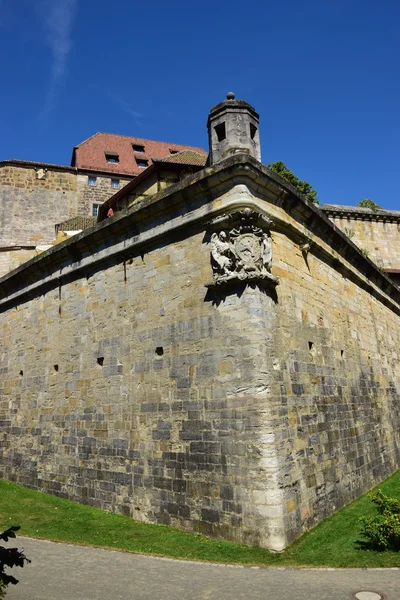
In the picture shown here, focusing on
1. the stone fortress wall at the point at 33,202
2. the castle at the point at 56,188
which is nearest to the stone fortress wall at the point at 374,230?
the castle at the point at 56,188

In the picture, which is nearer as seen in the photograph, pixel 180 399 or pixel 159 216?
pixel 180 399

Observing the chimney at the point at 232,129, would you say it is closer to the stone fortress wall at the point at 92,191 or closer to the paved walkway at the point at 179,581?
the paved walkway at the point at 179,581

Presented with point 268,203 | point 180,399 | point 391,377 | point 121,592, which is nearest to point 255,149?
point 268,203

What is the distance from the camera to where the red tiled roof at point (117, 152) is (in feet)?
113

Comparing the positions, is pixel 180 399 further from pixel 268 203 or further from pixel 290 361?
pixel 268 203

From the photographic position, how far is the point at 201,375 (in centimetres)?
752

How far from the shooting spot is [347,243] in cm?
1139

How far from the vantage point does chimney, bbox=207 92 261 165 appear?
8.38 meters

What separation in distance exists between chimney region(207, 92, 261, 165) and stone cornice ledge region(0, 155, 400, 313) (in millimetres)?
768

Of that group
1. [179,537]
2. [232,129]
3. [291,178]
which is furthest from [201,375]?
[291,178]

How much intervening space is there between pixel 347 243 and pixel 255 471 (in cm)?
691

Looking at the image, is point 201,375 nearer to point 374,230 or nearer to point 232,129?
point 232,129

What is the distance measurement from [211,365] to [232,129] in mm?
4459

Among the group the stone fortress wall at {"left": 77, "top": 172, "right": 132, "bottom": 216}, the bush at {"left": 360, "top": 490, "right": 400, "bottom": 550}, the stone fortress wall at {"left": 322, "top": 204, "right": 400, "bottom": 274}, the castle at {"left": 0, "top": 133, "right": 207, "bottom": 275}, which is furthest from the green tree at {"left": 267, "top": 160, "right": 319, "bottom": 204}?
the bush at {"left": 360, "top": 490, "right": 400, "bottom": 550}
